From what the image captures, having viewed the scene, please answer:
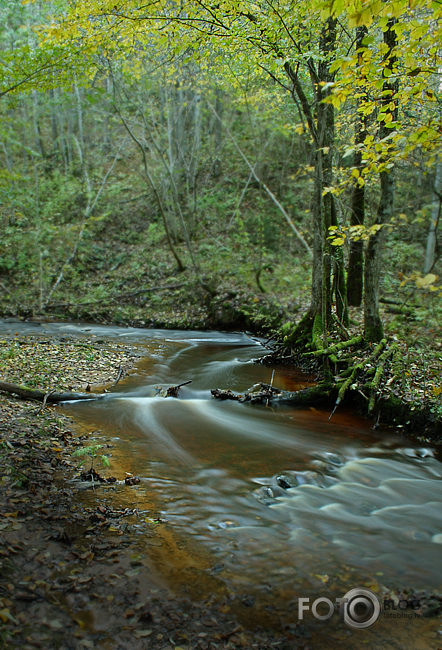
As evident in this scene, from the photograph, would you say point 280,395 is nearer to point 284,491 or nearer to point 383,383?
point 383,383

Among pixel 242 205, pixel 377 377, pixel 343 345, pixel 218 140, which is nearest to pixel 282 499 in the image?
pixel 377 377

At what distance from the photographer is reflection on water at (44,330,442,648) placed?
3721mm

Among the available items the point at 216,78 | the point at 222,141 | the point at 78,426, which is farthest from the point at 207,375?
the point at 222,141

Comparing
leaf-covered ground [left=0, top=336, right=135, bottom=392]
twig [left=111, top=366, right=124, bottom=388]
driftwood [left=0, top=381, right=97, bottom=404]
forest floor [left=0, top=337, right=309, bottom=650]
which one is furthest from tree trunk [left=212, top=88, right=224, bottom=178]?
forest floor [left=0, top=337, right=309, bottom=650]

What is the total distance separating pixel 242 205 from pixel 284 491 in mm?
21617

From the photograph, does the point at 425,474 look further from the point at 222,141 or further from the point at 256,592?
the point at 222,141

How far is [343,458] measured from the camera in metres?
6.25

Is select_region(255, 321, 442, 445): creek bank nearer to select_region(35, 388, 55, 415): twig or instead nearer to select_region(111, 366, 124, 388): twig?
select_region(111, 366, 124, 388): twig

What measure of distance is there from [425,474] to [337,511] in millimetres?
1954

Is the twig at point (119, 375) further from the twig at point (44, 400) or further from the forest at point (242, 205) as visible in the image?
the twig at point (44, 400)

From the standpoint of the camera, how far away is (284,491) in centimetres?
519

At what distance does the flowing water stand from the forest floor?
22cm

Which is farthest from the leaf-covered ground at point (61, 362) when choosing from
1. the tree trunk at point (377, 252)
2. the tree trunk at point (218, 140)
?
the tree trunk at point (218, 140)

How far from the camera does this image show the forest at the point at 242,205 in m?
6.65
